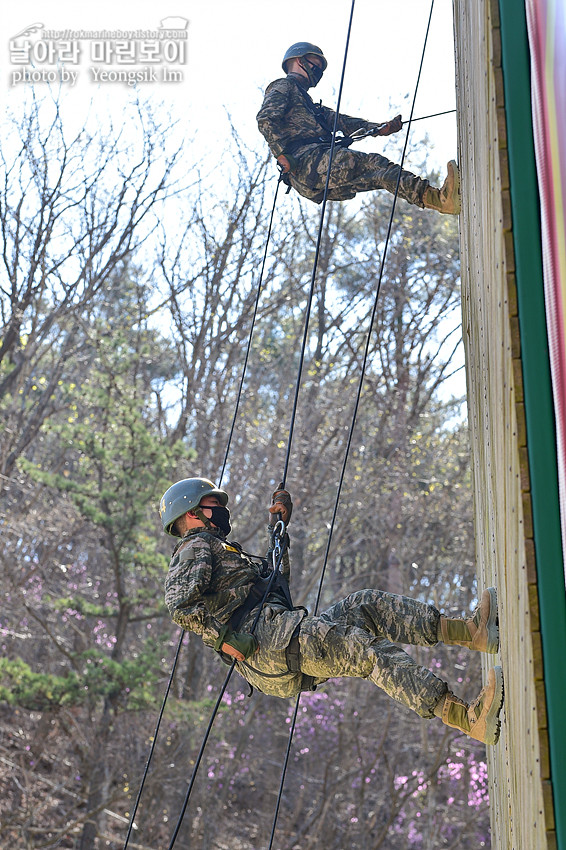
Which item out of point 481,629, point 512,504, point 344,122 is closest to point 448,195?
point 344,122

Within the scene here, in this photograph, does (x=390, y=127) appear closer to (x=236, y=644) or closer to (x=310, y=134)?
(x=310, y=134)

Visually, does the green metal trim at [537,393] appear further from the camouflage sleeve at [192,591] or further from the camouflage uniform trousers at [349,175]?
the camouflage uniform trousers at [349,175]

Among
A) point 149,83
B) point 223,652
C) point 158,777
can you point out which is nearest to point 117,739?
point 158,777

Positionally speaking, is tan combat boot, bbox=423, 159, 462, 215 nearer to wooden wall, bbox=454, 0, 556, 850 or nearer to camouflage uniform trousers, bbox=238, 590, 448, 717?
camouflage uniform trousers, bbox=238, 590, 448, 717

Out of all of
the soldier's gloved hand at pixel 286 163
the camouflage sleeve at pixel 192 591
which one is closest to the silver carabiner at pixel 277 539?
the camouflage sleeve at pixel 192 591

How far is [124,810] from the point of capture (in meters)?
15.4

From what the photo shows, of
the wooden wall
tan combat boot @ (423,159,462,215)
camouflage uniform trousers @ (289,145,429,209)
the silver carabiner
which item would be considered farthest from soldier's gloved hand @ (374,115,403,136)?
the wooden wall

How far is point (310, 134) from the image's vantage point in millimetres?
7086

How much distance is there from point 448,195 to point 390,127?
1.00 m

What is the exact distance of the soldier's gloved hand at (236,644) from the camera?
186 inches

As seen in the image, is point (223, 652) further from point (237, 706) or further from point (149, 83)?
point (149, 83)

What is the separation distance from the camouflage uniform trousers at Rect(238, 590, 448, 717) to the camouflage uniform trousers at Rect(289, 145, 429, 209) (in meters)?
3.02

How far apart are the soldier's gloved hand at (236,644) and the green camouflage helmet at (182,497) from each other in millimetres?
827

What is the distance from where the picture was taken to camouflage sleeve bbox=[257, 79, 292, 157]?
6.94 m
